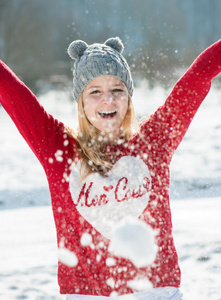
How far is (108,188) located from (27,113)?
48 cm

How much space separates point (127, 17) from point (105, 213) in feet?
68.0

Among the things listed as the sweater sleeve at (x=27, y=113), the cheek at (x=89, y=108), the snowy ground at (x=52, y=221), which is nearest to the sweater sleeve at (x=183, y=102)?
the cheek at (x=89, y=108)

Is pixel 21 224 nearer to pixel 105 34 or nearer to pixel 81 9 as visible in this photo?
pixel 105 34

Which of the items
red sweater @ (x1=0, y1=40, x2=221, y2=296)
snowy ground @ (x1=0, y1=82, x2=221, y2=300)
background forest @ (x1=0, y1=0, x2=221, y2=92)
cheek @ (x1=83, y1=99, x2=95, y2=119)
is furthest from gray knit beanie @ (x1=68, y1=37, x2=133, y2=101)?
background forest @ (x1=0, y1=0, x2=221, y2=92)

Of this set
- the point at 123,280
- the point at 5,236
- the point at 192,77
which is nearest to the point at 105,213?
the point at 123,280

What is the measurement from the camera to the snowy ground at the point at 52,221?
2994mm

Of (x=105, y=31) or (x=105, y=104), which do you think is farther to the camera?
(x=105, y=31)

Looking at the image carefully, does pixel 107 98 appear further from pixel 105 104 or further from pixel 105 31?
pixel 105 31

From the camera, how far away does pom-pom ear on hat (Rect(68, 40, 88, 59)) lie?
6.66 ft

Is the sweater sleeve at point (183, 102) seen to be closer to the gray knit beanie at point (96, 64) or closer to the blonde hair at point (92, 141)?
the blonde hair at point (92, 141)

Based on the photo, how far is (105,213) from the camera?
5.67 feet

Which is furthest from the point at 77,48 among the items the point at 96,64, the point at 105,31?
the point at 105,31

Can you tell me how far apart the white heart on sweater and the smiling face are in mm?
219

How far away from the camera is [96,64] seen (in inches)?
75.1
